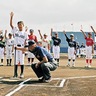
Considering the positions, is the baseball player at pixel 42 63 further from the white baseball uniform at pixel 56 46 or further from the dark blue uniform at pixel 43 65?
the white baseball uniform at pixel 56 46

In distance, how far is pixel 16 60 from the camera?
41.6 feet

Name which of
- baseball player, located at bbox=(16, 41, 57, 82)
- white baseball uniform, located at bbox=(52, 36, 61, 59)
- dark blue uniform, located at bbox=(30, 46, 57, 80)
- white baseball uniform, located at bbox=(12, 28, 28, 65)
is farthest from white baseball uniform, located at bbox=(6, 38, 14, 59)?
dark blue uniform, located at bbox=(30, 46, 57, 80)

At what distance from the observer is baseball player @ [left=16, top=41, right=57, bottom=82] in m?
10.7

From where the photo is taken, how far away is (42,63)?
426 inches

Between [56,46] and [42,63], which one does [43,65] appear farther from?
[56,46]

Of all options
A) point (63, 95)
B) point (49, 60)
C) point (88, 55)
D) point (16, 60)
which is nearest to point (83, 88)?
point (63, 95)

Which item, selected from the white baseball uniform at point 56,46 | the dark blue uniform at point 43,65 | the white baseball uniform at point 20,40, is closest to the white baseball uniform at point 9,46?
the white baseball uniform at point 56,46

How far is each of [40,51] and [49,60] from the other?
77 centimetres

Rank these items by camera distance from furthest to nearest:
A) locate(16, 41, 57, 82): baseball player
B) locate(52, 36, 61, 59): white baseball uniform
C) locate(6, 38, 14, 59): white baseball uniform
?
1. locate(52, 36, 61, 59): white baseball uniform
2. locate(6, 38, 14, 59): white baseball uniform
3. locate(16, 41, 57, 82): baseball player

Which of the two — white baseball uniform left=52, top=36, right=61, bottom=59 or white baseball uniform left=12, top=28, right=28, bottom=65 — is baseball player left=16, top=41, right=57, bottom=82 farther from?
white baseball uniform left=52, top=36, right=61, bottom=59

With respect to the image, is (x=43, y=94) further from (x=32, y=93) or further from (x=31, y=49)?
(x=31, y=49)

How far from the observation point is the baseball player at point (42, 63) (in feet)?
35.0

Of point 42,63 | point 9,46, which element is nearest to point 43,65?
point 42,63

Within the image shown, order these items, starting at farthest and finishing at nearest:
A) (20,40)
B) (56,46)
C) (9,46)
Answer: (56,46), (9,46), (20,40)
